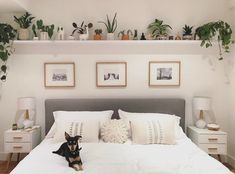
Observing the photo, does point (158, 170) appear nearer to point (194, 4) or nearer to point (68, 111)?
point (68, 111)

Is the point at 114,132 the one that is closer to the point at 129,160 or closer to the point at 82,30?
the point at 129,160

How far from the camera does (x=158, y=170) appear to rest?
234 centimetres

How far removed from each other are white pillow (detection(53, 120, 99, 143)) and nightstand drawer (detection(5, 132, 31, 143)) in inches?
20.9

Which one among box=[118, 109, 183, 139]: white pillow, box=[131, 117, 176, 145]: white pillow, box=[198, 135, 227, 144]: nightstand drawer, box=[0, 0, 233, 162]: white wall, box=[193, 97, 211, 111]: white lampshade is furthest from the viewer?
box=[0, 0, 233, 162]: white wall

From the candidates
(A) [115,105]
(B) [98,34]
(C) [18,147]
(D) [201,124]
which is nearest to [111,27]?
(B) [98,34]

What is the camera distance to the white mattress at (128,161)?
2363 millimetres

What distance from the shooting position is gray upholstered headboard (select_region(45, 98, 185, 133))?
156 inches

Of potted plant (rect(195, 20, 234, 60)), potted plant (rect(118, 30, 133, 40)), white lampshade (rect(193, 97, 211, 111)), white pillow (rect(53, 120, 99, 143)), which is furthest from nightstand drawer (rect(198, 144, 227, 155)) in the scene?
potted plant (rect(118, 30, 133, 40))

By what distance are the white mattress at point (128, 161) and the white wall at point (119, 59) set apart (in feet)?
3.60

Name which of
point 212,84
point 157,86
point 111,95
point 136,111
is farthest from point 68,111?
point 212,84

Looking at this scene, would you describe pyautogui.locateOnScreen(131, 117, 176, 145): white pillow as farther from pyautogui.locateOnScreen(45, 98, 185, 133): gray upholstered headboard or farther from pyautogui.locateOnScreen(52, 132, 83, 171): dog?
pyautogui.locateOnScreen(52, 132, 83, 171): dog

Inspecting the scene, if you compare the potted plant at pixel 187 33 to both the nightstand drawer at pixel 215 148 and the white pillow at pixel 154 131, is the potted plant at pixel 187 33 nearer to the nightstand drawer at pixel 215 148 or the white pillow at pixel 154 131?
the white pillow at pixel 154 131

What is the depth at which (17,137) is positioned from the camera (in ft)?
12.1

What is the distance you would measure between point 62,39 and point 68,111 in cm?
104
